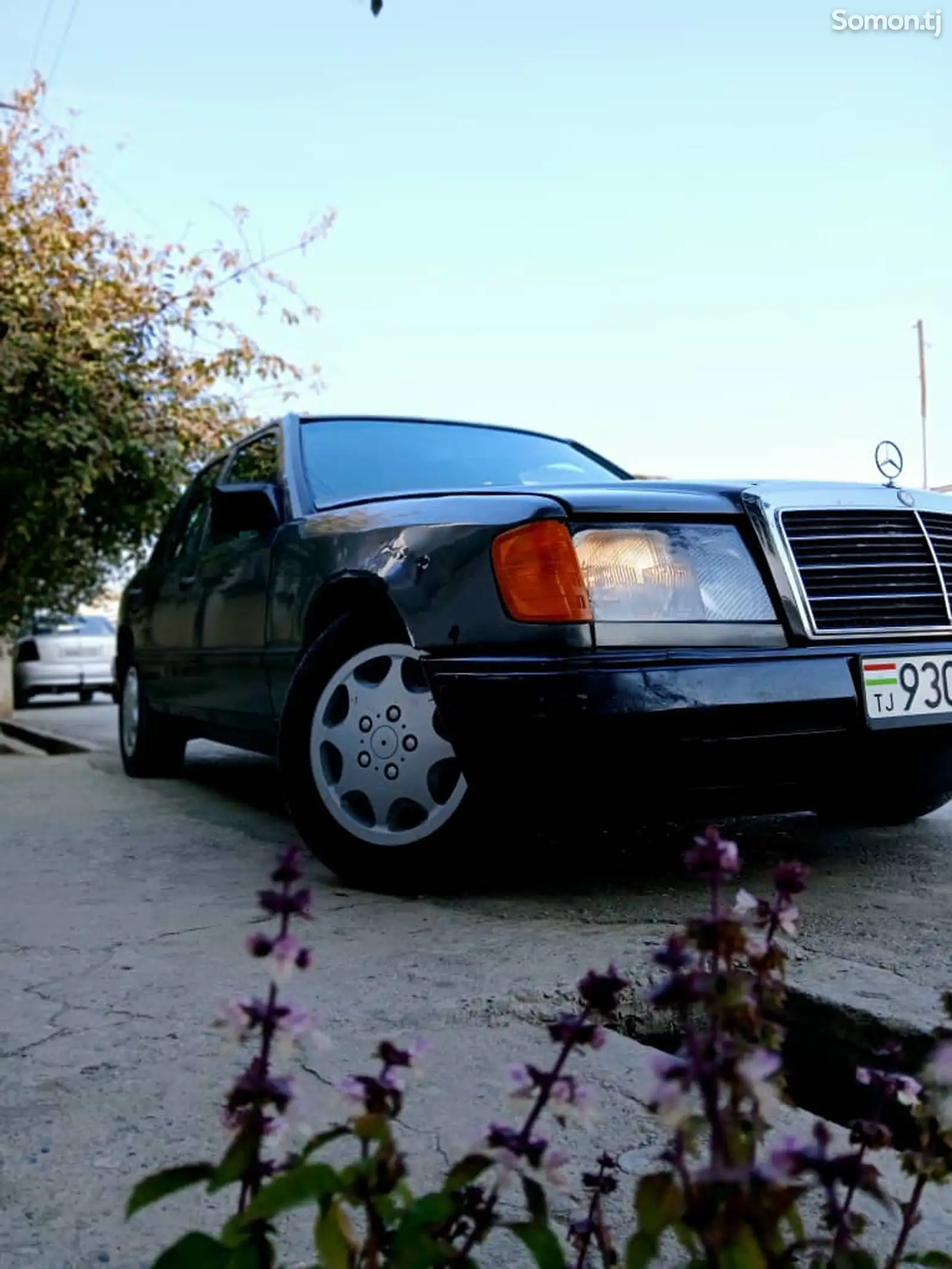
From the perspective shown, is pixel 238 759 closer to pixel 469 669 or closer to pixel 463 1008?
pixel 469 669

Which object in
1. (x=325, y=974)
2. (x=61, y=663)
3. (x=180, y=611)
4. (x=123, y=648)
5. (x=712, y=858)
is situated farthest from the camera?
(x=61, y=663)

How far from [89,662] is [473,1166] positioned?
1621cm

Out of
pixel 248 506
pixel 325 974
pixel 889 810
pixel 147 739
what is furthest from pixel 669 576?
pixel 147 739

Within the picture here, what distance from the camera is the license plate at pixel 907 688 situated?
2.66 m

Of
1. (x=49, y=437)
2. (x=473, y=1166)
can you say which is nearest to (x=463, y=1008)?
(x=473, y=1166)

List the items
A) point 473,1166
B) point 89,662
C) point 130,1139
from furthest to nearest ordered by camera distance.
→ point 89,662 < point 130,1139 < point 473,1166

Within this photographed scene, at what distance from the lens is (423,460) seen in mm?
4039

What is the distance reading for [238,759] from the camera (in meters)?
6.54

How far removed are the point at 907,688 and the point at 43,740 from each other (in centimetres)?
736

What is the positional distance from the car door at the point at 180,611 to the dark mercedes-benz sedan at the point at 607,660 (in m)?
1.40

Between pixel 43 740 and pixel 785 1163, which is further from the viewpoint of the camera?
pixel 43 740

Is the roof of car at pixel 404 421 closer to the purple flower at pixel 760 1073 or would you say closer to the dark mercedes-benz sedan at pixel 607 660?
the dark mercedes-benz sedan at pixel 607 660

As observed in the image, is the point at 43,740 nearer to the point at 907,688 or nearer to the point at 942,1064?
the point at 907,688

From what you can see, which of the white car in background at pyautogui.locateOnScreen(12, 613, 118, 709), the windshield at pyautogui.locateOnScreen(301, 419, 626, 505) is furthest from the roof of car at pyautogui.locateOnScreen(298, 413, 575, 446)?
the white car in background at pyautogui.locateOnScreen(12, 613, 118, 709)
